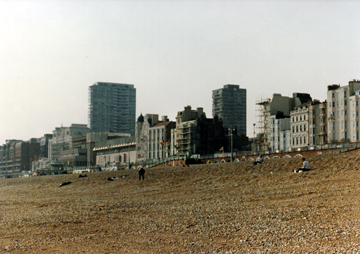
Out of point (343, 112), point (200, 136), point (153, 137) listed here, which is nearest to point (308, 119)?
point (343, 112)

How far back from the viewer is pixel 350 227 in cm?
1662

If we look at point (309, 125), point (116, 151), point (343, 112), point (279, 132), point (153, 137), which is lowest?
point (116, 151)

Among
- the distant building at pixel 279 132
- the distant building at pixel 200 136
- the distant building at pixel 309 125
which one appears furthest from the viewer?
the distant building at pixel 200 136

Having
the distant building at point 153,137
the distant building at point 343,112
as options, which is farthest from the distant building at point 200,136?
the distant building at point 343,112

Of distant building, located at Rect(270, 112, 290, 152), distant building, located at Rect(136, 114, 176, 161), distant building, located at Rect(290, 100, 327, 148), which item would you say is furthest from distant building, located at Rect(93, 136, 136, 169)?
distant building, located at Rect(290, 100, 327, 148)

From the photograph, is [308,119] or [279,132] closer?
[308,119]

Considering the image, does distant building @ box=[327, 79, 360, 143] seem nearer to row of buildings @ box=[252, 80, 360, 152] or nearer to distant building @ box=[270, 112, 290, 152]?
row of buildings @ box=[252, 80, 360, 152]

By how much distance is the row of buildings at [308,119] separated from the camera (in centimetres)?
10325

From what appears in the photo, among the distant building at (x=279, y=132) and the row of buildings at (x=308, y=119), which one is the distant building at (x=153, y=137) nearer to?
the row of buildings at (x=308, y=119)

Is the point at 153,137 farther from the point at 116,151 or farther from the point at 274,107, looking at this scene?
the point at 274,107

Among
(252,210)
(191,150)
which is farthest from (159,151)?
(252,210)

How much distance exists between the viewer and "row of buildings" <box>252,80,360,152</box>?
103250 millimetres

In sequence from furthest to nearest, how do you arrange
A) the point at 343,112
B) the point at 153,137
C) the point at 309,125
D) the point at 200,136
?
the point at 153,137 → the point at 200,136 → the point at 309,125 → the point at 343,112

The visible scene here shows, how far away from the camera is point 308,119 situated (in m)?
114
